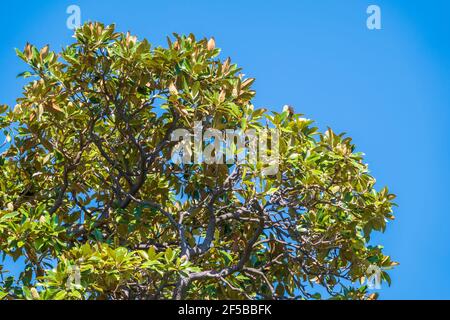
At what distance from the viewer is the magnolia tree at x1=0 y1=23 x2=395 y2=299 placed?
1243 cm

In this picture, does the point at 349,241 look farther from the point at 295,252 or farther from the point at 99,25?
the point at 99,25

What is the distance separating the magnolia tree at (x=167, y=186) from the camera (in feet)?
40.8

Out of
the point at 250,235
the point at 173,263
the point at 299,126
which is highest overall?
the point at 299,126

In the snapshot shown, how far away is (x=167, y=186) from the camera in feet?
47.7

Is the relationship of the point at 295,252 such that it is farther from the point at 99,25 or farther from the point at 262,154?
the point at 99,25

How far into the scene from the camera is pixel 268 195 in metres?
12.6

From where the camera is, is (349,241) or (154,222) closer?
(349,241)

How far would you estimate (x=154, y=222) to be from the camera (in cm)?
1421
